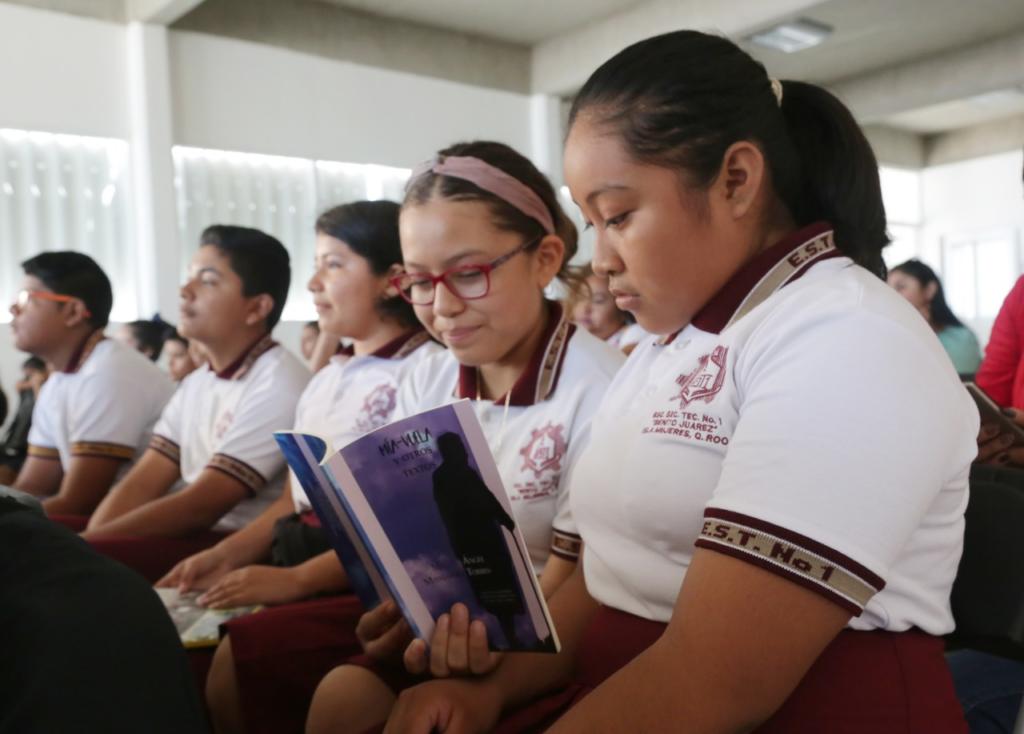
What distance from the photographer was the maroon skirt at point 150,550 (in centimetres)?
247

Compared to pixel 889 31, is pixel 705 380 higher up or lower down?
lower down

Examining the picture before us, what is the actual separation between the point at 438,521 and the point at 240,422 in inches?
69.2

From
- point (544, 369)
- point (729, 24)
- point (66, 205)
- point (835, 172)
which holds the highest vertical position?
point (729, 24)

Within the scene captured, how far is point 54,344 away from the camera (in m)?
3.45

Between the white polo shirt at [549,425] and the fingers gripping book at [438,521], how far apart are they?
401mm

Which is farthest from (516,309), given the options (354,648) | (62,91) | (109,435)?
(62,91)

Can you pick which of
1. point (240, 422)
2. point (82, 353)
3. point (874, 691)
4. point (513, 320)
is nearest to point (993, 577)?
point (874, 691)

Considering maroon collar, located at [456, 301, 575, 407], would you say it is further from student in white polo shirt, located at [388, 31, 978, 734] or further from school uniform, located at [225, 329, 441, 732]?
student in white polo shirt, located at [388, 31, 978, 734]

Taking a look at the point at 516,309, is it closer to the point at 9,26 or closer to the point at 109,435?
the point at 109,435

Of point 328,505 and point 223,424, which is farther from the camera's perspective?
point 223,424

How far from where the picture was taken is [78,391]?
3.28 metres

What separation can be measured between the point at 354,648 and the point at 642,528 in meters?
0.87

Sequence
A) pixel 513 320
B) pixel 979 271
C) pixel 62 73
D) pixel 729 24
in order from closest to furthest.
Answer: pixel 513 320, pixel 62 73, pixel 729 24, pixel 979 271

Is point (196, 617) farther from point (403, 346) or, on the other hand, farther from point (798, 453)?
point (798, 453)
